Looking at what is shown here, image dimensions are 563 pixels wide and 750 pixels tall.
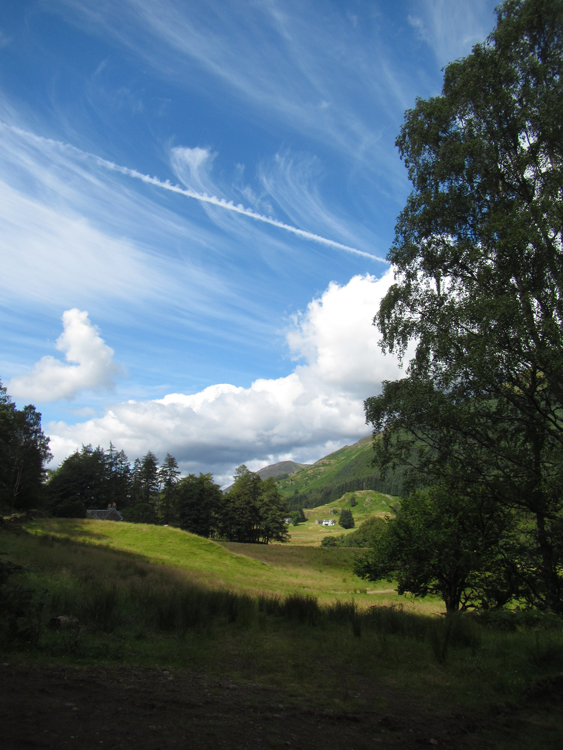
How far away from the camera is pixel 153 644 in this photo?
315 inches

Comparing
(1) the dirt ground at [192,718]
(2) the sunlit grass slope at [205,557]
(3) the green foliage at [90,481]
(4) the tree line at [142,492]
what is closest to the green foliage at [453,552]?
(1) the dirt ground at [192,718]

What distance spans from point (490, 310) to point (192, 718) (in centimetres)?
1144

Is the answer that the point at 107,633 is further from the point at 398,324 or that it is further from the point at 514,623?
the point at 398,324

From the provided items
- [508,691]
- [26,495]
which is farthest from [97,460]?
[508,691]

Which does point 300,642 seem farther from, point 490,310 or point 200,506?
point 200,506

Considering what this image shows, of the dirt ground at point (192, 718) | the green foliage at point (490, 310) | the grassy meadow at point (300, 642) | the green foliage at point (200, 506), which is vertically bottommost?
the green foliage at point (200, 506)

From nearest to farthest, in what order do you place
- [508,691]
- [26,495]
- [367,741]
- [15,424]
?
[367,741], [508,691], [15,424], [26,495]

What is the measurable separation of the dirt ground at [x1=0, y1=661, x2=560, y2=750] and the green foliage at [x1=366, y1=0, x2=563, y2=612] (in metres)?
7.97

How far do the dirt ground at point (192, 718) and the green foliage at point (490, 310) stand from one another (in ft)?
26.2

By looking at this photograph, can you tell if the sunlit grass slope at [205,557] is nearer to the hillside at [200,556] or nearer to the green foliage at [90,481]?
the hillside at [200,556]

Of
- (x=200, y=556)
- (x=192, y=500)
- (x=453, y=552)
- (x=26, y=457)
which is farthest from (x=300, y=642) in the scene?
(x=192, y=500)

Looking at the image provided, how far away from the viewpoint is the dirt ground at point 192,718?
13.6 feet

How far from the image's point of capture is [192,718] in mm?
4797

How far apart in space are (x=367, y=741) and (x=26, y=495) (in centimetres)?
6398
